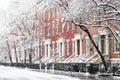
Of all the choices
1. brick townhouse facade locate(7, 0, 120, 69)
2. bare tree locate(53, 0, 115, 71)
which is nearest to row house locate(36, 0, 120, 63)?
brick townhouse facade locate(7, 0, 120, 69)

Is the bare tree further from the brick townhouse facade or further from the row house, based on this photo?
the brick townhouse facade

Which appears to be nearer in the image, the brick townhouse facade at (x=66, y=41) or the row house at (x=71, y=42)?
the row house at (x=71, y=42)

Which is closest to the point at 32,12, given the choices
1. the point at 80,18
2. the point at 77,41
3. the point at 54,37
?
the point at 54,37

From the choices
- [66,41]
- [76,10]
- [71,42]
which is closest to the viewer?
[76,10]

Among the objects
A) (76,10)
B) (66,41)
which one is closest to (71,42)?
(66,41)

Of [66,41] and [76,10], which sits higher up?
[76,10]

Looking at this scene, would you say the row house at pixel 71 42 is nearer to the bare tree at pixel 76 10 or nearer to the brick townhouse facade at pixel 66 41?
the brick townhouse facade at pixel 66 41

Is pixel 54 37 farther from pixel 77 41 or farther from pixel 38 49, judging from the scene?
pixel 77 41

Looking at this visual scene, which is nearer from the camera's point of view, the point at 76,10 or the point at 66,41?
the point at 76,10

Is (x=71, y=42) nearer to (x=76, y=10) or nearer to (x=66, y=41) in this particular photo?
(x=66, y=41)

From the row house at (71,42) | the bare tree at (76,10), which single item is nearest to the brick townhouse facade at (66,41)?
the row house at (71,42)

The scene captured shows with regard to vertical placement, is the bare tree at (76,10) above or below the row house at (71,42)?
above

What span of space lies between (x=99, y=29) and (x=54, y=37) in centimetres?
2206

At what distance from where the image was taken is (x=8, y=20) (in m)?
A: 81.4
